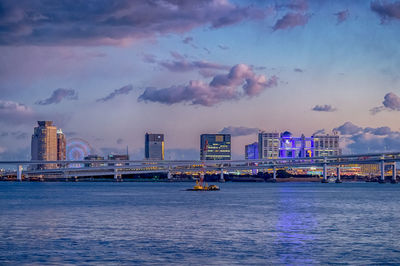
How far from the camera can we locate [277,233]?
4119cm

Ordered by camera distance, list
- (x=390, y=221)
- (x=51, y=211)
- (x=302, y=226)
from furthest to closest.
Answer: (x=51, y=211) < (x=390, y=221) < (x=302, y=226)

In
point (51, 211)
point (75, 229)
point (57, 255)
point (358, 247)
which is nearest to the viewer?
point (57, 255)

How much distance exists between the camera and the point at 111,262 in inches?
1156

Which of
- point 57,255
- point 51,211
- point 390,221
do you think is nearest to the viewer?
point 57,255

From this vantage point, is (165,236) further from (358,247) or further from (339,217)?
(339,217)

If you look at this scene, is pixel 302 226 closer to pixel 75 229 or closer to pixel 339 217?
pixel 339 217

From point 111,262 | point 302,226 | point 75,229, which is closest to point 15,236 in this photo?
point 75,229

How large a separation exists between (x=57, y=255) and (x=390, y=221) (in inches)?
1153

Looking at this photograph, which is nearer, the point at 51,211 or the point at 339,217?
the point at 339,217

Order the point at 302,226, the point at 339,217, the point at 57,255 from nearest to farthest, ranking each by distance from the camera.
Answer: the point at 57,255
the point at 302,226
the point at 339,217

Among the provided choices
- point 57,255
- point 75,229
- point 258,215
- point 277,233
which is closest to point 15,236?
point 75,229

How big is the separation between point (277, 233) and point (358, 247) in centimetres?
773

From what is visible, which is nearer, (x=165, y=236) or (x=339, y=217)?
(x=165, y=236)

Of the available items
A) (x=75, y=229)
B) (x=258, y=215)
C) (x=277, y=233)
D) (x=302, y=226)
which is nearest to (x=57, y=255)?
(x=75, y=229)
